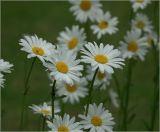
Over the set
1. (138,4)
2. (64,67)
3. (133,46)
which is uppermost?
(138,4)

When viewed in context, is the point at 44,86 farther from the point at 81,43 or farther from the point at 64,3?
the point at 64,3

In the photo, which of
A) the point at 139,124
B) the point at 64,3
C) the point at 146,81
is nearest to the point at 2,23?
the point at 64,3

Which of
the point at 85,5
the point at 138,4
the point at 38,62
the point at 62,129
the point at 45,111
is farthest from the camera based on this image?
the point at 38,62

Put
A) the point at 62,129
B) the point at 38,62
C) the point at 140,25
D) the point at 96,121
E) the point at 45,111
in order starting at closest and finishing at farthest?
the point at 62,129, the point at 96,121, the point at 45,111, the point at 140,25, the point at 38,62

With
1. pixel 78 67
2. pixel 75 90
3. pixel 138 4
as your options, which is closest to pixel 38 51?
pixel 78 67

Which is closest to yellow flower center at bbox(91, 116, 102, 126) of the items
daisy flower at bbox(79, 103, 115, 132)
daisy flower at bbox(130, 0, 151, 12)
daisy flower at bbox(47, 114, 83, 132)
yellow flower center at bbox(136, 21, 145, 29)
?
daisy flower at bbox(79, 103, 115, 132)

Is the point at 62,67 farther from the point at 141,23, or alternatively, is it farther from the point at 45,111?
the point at 141,23

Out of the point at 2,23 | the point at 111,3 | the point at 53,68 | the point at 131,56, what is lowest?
the point at 53,68
